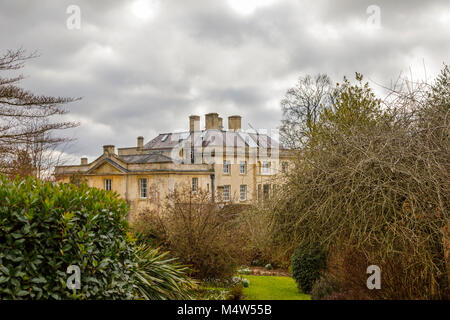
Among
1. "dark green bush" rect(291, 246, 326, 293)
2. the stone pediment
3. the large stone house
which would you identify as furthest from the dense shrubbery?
the stone pediment

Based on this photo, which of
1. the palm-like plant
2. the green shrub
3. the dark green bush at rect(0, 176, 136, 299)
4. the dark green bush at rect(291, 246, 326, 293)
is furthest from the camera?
the dark green bush at rect(291, 246, 326, 293)

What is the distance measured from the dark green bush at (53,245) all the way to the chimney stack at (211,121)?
38.8m

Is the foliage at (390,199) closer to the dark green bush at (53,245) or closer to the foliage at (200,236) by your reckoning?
the dark green bush at (53,245)

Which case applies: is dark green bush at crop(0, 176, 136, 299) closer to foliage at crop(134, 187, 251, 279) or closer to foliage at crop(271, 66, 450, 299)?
foliage at crop(271, 66, 450, 299)

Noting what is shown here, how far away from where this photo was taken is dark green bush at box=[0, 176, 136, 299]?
450 centimetres

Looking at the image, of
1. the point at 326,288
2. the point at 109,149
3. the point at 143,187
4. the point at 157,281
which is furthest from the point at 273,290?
the point at 109,149

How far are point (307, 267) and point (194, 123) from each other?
118 feet

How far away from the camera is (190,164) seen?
37469 mm

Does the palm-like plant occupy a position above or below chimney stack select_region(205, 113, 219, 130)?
below

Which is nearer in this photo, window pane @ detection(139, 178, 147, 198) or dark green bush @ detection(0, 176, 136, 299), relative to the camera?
dark green bush @ detection(0, 176, 136, 299)

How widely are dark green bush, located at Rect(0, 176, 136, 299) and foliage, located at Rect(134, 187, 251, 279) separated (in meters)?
5.39

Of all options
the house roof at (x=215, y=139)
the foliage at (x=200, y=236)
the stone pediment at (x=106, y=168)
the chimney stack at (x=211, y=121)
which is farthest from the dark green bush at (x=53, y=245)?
the chimney stack at (x=211, y=121)

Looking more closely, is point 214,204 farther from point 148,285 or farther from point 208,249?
point 148,285

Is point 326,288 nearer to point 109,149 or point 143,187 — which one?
point 143,187
